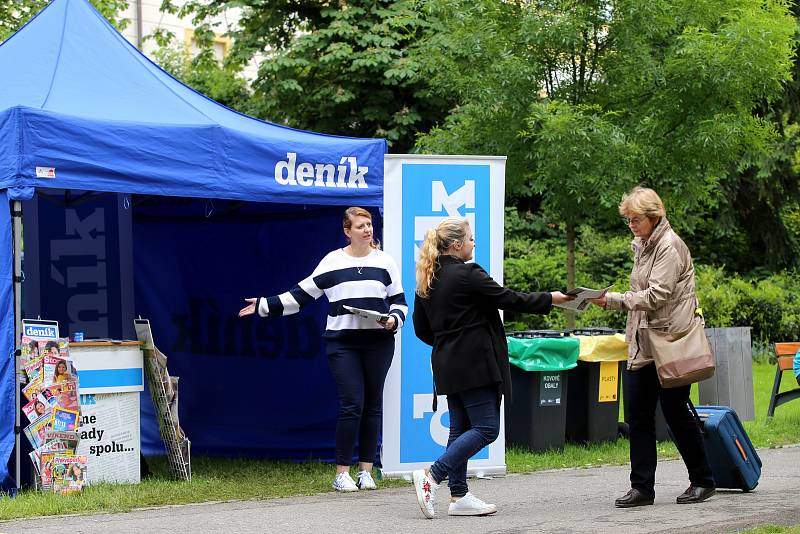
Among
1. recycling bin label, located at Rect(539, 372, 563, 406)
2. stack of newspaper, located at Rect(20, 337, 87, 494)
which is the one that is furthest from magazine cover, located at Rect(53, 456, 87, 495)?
recycling bin label, located at Rect(539, 372, 563, 406)

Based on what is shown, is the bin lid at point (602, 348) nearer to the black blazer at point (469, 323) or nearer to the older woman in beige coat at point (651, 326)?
the older woman in beige coat at point (651, 326)

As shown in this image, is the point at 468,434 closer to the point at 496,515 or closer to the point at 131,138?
the point at 496,515

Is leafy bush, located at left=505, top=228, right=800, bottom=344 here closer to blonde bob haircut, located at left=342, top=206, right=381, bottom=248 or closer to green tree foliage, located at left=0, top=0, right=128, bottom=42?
green tree foliage, located at left=0, top=0, right=128, bottom=42

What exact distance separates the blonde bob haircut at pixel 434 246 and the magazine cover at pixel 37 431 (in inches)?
105

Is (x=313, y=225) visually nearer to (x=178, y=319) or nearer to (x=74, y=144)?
(x=178, y=319)

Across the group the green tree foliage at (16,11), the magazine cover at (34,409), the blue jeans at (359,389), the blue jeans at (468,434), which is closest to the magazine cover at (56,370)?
the magazine cover at (34,409)

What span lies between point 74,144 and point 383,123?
1530 centimetres

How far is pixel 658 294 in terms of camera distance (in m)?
7.09

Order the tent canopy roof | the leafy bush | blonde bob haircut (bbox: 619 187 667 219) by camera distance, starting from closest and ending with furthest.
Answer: blonde bob haircut (bbox: 619 187 667 219), the tent canopy roof, the leafy bush

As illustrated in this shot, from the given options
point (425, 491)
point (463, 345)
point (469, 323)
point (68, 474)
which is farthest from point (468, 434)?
point (68, 474)

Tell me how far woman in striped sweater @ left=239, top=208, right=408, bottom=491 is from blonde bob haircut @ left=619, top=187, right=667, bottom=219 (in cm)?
177

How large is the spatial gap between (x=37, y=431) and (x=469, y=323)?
2963 mm

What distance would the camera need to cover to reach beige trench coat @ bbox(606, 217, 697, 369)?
A: 709 cm

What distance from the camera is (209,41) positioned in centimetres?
2545
